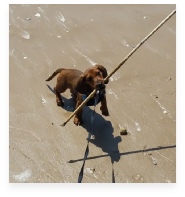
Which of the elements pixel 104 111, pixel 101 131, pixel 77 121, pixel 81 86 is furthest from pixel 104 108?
pixel 81 86

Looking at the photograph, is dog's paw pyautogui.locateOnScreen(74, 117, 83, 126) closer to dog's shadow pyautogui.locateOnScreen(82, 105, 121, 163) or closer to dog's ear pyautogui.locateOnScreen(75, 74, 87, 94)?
dog's shadow pyautogui.locateOnScreen(82, 105, 121, 163)

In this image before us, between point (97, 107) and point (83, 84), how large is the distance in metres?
0.90

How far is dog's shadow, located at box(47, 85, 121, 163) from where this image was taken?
4637mm

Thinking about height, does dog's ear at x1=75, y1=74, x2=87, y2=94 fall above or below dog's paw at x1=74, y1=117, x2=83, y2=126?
above

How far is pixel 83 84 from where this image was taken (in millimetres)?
4547

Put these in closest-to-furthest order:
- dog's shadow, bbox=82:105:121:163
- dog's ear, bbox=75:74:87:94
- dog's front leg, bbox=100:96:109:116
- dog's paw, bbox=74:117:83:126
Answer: dog's ear, bbox=75:74:87:94 < dog's shadow, bbox=82:105:121:163 < dog's front leg, bbox=100:96:109:116 < dog's paw, bbox=74:117:83:126

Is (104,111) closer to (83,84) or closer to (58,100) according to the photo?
(83,84)

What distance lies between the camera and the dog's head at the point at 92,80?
14.1ft

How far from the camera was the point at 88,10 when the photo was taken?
761 cm

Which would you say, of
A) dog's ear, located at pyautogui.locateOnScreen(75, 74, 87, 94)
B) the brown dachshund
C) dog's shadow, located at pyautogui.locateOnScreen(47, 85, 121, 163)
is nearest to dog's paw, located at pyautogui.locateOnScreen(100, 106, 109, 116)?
the brown dachshund

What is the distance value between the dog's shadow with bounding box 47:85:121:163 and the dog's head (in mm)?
594

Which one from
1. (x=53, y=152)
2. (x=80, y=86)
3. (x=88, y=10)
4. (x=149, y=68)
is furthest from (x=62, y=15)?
(x=53, y=152)

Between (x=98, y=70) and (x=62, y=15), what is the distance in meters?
3.51

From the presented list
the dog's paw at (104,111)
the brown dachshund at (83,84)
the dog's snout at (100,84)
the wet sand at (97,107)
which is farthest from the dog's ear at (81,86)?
the wet sand at (97,107)
